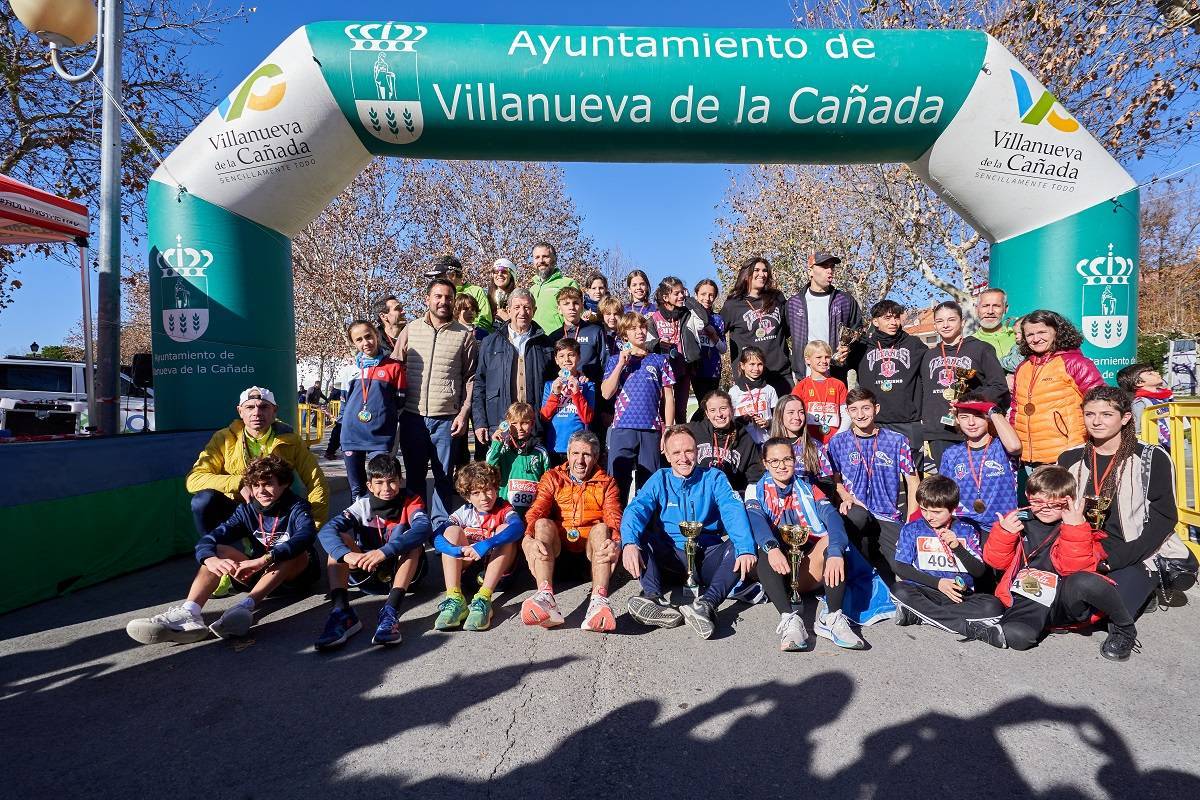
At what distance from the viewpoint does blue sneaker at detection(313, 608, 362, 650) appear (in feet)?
11.0

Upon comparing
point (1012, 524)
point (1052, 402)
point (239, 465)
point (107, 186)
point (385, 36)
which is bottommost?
point (1012, 524)

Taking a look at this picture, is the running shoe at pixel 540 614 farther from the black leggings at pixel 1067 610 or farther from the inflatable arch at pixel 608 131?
the inflatable arch at pixel 608 131

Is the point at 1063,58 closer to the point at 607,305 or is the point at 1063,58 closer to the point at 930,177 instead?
the point at 930,177

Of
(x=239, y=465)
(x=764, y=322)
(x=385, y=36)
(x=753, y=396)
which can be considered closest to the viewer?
(x=239, y=465)

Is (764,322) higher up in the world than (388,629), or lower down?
higher up

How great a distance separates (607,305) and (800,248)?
16.0 meters

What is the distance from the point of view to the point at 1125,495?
11.7 feet

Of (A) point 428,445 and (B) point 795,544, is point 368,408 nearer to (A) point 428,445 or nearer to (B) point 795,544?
(A) point 428,445

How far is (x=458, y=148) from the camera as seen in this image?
5.50 meters

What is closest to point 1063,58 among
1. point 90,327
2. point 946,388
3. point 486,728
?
point 946,388

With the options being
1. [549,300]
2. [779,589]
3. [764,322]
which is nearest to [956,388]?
Answer: [764,322]

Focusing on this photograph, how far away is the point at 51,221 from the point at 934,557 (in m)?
8.05

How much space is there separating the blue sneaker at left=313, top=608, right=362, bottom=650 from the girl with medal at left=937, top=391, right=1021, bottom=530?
3.95 metres

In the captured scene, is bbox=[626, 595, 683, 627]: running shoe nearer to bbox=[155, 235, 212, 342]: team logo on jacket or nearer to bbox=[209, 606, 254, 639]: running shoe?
bbox=[209, 606, 254, 639]: running shoe
